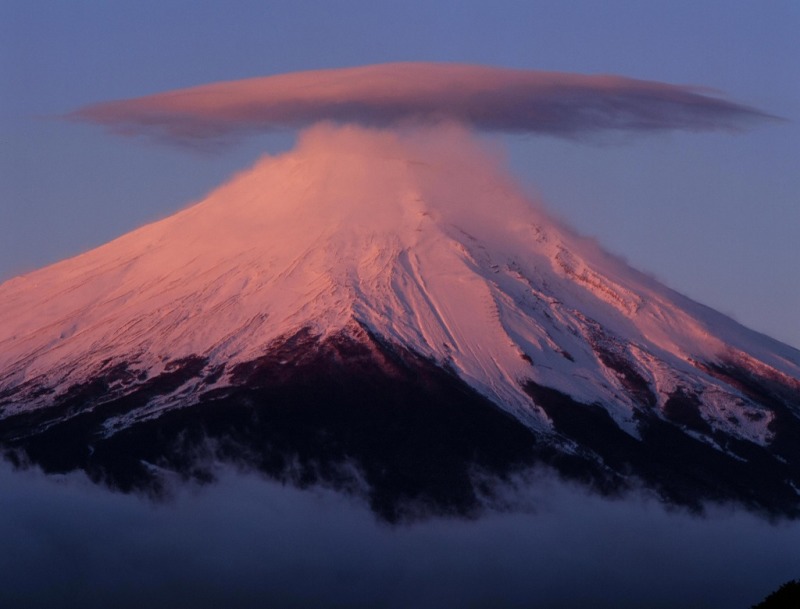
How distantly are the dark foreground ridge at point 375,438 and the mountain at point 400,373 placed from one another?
5.2 inches

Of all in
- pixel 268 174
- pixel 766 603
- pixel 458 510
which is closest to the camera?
pixel 766 603

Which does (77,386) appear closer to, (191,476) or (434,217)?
(191,476)

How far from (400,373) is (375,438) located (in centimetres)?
414

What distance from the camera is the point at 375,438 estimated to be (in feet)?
381

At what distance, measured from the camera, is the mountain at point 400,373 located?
4528 inches

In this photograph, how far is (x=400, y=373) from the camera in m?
117

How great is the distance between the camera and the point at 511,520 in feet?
381

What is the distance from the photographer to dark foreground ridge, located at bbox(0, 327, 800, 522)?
114m

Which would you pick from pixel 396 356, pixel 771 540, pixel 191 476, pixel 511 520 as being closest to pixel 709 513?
pixel 771 540

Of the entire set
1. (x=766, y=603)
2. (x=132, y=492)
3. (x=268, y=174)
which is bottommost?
(x=132, y=492)

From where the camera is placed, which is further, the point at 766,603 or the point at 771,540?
the point at 771,540

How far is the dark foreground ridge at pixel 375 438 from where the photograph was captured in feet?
375

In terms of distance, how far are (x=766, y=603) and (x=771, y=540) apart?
6459 cm

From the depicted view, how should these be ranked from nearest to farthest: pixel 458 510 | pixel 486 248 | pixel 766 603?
pixel 766 603 < pixel 458 510 < pixel 486 248
